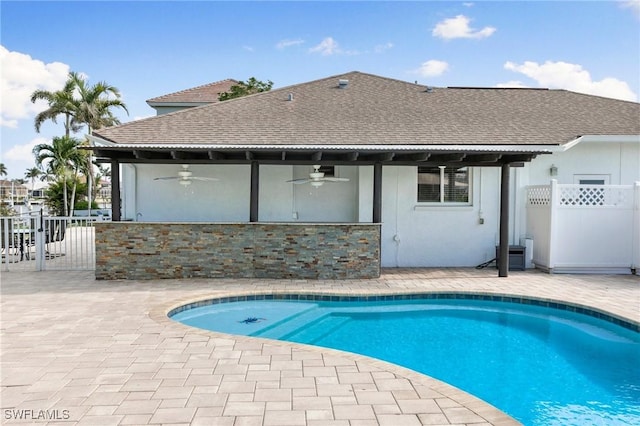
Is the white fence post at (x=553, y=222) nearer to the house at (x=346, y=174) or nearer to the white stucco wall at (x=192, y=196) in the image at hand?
the house at (x=346, y=174)

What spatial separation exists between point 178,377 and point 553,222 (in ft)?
34.4

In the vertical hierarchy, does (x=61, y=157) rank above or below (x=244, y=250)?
above

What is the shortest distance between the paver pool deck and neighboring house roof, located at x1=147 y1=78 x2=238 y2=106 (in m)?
11.5

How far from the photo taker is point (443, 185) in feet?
43.5

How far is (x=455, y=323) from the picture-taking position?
8508mm

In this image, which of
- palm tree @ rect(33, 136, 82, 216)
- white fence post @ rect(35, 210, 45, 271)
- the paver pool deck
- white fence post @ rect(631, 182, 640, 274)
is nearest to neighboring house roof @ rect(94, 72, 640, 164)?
white fence post @ rect(631, 182, 640, 274)

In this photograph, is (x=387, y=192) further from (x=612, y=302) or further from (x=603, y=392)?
(x=603, y=392)

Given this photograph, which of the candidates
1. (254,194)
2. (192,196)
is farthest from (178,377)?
(192,196)

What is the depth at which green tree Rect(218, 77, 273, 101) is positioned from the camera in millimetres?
20906

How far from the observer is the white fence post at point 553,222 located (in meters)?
11.9

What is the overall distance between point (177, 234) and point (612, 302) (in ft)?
30.7

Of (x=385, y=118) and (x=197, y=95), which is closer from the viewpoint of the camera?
(x=385, y=118)
